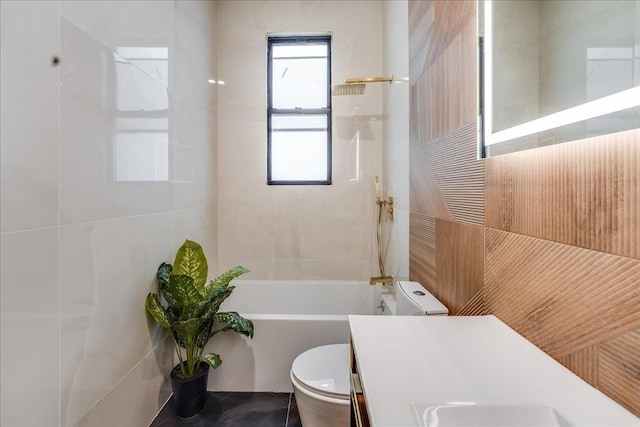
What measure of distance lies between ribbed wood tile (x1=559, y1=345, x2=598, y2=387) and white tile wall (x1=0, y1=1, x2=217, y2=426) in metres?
1.44

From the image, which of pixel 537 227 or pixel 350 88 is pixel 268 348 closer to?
pixel 537 227

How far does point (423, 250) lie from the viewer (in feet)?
4.98

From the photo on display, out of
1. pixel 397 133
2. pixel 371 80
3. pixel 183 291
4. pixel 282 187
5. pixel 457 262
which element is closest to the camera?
pixel 457 262

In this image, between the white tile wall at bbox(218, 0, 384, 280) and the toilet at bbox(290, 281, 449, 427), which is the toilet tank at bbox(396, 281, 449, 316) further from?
the white tile wall at bbox(218, 0, 384, 280)

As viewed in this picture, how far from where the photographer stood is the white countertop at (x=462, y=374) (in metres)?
0.53

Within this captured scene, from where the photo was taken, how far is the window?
8.84 feet

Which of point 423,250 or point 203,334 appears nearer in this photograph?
point 423,250

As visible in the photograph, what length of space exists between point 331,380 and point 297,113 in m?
2.18

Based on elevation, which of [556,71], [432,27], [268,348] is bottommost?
[268,348]

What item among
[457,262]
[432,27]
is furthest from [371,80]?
[457,262]

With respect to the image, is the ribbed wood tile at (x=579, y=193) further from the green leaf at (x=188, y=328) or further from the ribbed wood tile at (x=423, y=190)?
the green leaf at (x=188, y=328)

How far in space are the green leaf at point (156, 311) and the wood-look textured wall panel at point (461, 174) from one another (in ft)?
4.89

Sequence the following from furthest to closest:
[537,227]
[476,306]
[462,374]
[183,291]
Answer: [183,291]
[476,306]
[537,227]
[462,374]

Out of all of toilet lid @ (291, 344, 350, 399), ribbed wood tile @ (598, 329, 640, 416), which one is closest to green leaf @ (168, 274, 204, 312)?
toilet lid @ (291, 344, 350, 399)
